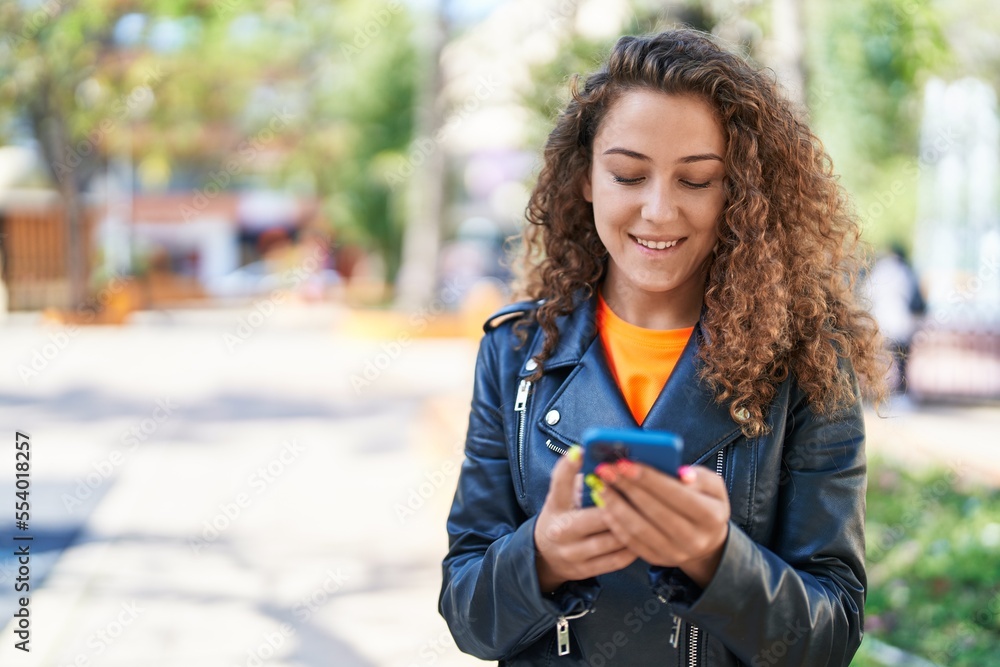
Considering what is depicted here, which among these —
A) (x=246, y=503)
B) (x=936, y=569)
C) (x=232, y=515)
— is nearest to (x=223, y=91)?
(x=246, y=503)

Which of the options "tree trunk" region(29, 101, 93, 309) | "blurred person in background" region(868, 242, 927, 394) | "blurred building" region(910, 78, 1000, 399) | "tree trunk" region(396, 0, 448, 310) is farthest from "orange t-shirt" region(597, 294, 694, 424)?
"tree trunk" region(29, 101, 93, 309)

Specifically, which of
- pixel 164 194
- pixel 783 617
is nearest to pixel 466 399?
pixel 783 617

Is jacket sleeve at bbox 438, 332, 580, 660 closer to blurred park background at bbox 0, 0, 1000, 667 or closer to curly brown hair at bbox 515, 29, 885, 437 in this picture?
curly brown hair at bbox 515, 29, 885, 437

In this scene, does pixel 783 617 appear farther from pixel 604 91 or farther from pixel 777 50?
pixel 777 50

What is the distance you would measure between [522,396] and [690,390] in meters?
0.30

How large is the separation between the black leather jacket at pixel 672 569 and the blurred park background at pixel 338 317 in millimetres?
515

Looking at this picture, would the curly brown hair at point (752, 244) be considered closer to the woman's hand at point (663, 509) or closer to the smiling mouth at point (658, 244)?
the smiling mouth at point (658, 244)

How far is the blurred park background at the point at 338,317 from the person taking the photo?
16.2 feet

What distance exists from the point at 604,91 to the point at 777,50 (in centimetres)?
547

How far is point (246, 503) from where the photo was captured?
6836 mm

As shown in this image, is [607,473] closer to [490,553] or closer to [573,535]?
[573,535]

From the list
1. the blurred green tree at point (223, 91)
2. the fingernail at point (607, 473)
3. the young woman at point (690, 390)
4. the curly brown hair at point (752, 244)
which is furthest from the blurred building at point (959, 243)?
the fingernail at point (607, 473)

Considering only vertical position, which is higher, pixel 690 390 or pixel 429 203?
pixel 690 390

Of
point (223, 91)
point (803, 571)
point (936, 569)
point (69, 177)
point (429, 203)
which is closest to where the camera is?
point (803, 571)
